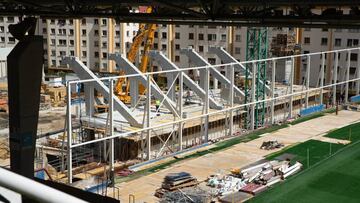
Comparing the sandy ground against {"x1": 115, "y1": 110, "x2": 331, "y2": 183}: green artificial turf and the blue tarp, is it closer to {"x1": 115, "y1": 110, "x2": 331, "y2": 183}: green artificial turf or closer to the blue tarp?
{"x1": 115, "y1": 110, "x2": 331, "y2": 183}: green artificial turf

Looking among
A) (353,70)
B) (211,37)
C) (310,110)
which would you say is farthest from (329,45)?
(310,110)

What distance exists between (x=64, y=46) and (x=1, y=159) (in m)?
32.1

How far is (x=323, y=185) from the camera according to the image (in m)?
17.1

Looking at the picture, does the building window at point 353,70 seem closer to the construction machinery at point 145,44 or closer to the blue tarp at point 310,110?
the blue tarp at point 310,110

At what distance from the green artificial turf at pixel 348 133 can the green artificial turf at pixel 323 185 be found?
4.29m

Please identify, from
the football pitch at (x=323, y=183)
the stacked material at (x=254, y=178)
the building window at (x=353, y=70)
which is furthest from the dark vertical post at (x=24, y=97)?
the building window at (x=353, y=70)

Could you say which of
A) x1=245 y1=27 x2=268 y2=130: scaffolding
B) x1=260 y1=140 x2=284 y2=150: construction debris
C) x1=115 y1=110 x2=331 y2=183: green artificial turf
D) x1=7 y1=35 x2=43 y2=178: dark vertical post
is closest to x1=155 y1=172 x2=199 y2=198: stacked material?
x1=115 y1=110 x2=331 y2=183: green artificial turf

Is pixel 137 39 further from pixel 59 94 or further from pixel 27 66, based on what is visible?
pixel 27 66

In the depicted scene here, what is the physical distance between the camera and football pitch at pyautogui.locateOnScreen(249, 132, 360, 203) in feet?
52.2

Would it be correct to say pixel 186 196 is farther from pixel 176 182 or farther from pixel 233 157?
pixel 233 157

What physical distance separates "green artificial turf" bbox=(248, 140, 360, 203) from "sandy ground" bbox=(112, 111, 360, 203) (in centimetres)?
250

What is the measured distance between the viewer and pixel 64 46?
181 ft

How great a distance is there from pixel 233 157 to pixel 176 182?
192 inches

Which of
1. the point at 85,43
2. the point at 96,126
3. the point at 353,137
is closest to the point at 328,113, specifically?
the point at 353,137
